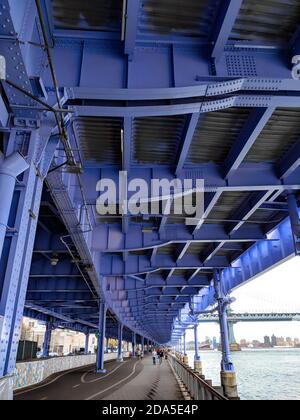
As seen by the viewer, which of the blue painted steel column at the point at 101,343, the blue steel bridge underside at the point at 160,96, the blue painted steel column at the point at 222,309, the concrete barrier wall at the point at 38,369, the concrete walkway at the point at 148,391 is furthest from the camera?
the blue painted steel column at the point at 101,343

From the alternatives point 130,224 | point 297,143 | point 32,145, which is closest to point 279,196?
point 297,143

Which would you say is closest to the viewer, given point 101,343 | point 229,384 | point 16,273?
point 16,273

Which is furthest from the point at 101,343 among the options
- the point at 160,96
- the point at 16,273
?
the point at 160,96

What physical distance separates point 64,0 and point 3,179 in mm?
3439

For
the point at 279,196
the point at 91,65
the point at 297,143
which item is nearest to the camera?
the point at 91,65

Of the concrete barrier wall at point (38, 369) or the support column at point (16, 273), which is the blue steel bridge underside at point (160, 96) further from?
the concrete barrier wall at point (38, 369)

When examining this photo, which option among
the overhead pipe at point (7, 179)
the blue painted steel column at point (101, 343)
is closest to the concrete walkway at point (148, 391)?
the blue painted steel column at point (101, 343)

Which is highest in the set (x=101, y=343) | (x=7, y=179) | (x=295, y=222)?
(x=295, y=222)

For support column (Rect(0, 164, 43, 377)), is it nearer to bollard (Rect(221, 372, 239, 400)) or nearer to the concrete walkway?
the concrete walkway

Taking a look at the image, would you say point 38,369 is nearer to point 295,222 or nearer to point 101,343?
point 101,343

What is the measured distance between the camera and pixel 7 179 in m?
4.90

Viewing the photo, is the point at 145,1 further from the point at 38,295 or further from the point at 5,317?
the point at 38,295

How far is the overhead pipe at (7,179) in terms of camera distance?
470cm

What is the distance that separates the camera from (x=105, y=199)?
10086mm
